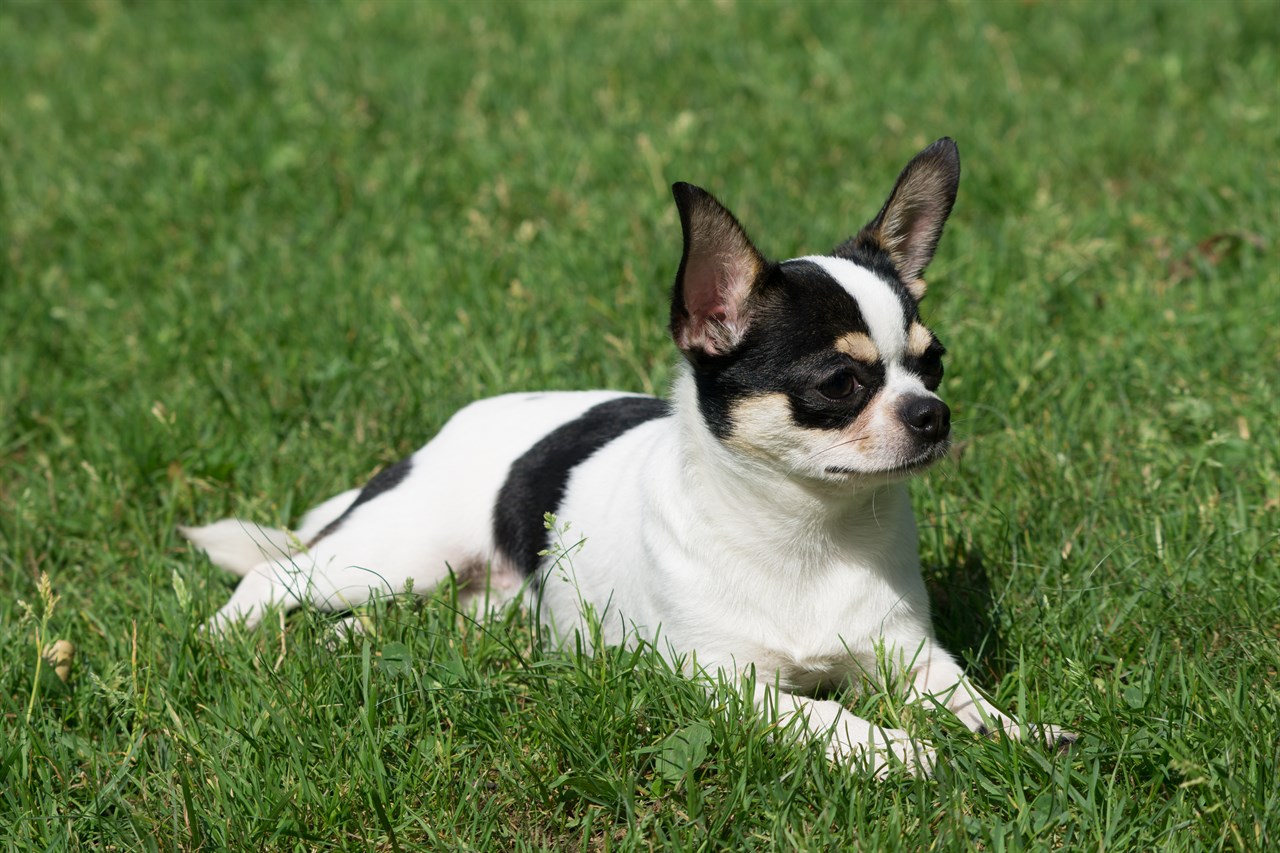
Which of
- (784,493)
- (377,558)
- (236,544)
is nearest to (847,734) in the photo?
(784,493)

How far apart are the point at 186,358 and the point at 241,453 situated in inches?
28.9

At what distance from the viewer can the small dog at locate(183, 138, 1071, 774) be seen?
9.22ft

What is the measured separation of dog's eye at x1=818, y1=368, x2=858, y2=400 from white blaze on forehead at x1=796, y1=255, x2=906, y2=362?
0.31 feet

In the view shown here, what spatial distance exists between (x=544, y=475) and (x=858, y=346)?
3.46ft

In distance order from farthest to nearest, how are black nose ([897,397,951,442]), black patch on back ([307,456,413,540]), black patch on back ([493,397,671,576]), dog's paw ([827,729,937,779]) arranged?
black patch on back ([307,456,413,540]) < black patch on back ([493,397,671,576]) < black nose ([897,397,951,442]) < dog's paw ([827,729,937,779])

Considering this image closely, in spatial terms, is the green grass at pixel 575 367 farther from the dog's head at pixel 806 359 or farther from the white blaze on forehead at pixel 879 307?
the white blaze on forehead at pixel 879 307

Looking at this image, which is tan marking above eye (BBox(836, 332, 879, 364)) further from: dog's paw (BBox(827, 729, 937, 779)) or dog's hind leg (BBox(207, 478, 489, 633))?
dog's hind leg (BBox(207, 478, 489, 633))

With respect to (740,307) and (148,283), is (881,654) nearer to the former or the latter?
(740,307)

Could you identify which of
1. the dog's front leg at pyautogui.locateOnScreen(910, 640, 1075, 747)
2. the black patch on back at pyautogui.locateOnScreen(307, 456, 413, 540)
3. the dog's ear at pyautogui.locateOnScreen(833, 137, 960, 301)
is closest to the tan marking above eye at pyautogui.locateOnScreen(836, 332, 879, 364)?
the dog's ear at pyautogui.locateOnScreen(833, 137, 960, 301)

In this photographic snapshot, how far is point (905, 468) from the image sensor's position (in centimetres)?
279

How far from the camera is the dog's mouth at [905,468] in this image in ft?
9.15

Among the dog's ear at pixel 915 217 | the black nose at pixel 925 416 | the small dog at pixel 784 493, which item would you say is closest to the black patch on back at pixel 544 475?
the small dog at pixel 784 493

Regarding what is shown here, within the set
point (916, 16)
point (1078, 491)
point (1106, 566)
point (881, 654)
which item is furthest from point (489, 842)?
point (916, 16)

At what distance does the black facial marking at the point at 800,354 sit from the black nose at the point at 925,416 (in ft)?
0.31
